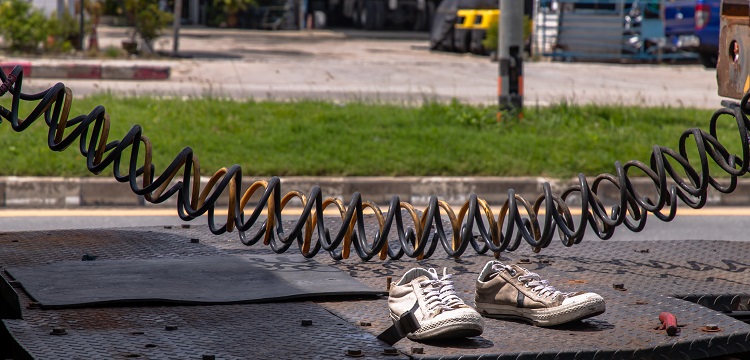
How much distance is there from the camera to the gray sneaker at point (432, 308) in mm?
2566

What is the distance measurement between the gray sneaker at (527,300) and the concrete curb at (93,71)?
15523 millimetres

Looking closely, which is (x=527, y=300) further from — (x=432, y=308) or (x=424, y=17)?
(x=424, y=17)

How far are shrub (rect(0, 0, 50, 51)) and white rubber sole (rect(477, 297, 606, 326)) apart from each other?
746 inches

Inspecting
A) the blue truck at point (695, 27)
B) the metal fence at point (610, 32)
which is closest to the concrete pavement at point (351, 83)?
the blue truck at point (695, 27)

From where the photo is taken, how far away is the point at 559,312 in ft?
9.09

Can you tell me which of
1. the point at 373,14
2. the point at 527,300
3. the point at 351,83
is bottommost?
the point at 351,83

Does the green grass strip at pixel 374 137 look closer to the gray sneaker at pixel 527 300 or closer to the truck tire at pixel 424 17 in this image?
the gray sneaker at pixel 527 300

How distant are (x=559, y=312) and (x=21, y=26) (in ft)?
62.9

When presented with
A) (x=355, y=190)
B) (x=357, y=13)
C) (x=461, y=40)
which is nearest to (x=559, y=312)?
(x=355, y=190)

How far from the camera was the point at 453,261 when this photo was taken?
3.66m

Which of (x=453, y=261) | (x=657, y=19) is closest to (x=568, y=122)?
(x=453, y=261)

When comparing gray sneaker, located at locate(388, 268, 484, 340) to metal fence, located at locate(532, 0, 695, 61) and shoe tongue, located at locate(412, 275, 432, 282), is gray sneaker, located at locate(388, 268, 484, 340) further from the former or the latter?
metal fence, located at locate(532, 0, 695, 61)

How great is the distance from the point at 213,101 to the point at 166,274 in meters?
8.06

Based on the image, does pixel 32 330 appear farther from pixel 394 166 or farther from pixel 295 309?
pixel 394 166
